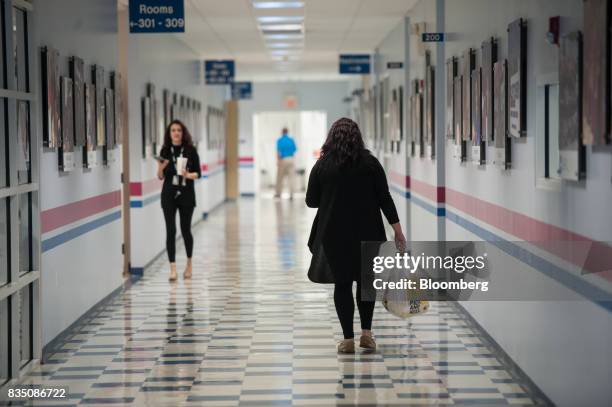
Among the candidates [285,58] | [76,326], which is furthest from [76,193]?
[285,58]

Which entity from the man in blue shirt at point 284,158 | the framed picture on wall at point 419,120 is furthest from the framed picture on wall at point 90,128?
the man in blue shirt at point 284,158

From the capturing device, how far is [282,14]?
38.8 ft

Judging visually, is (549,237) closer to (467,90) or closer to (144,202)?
(467,90)

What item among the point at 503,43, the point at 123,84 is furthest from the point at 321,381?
the point at 123,84

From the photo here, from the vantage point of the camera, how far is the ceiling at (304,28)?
1113cm

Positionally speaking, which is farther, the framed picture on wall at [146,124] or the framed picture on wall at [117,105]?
the framed picture on wall at [146,124]

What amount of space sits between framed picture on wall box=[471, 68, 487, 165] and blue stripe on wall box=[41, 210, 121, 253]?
9.77 feet

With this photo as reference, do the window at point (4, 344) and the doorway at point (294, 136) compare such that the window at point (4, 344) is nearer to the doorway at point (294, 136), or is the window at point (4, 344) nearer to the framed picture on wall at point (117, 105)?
the framed picture on wall at point (117, 105)

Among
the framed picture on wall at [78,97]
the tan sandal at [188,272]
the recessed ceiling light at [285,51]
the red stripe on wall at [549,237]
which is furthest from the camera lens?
the recessed ceiling light at [285,51]

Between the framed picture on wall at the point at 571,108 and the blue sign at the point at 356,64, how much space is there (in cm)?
1243

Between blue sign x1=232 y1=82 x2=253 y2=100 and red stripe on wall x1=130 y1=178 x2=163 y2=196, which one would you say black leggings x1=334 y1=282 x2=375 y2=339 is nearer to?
red stripe on wall x1=130 y1=178 x2=163 y2=196

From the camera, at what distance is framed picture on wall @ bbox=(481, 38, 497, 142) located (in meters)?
6.62

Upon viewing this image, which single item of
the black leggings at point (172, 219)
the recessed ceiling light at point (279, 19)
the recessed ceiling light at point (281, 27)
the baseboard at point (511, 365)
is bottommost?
the baseboard at point (511, 365)

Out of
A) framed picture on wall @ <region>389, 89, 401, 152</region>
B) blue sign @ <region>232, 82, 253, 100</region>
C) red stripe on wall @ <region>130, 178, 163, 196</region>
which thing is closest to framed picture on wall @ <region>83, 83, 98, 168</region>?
red stripe on wall @ <region>130, 178, 163, 196</region>
